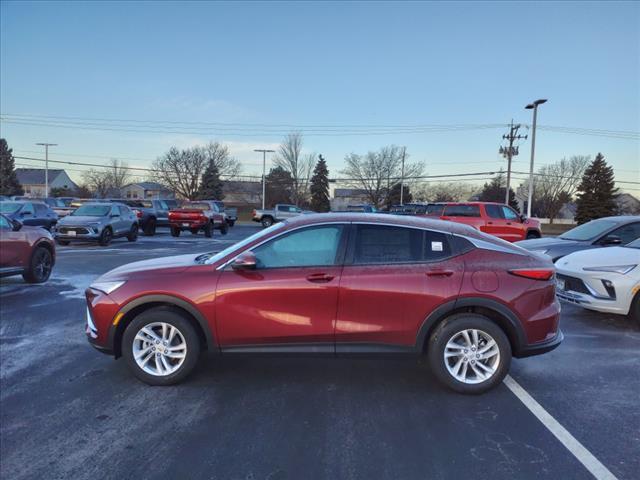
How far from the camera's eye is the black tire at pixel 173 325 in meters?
4.18

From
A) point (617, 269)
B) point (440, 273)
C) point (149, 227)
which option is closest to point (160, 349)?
point (440, 273)

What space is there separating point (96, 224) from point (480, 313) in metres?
16.2

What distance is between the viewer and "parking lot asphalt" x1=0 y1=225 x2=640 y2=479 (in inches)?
118

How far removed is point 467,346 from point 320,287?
1442 millimetres

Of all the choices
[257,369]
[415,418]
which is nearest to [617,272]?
[415,418]

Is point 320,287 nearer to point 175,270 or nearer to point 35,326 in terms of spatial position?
point 175,270

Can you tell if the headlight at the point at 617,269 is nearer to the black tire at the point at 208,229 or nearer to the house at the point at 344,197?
the black tire at the point at 208,229

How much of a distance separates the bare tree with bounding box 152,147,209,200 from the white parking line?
71001mm

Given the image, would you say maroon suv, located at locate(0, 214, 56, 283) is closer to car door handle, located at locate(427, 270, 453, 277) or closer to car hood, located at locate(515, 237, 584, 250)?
car door handle, located at locate(427, 270, 453, 277)

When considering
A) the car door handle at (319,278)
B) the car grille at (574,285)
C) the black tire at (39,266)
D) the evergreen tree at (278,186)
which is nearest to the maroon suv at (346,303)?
the car door handle at (319,278)

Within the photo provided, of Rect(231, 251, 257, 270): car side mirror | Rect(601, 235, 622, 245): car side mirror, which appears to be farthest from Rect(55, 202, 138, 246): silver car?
Rect(601, 235, 622, 245): car side mirror

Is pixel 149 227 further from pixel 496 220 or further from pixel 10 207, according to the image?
pixel 496 220

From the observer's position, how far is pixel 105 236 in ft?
57.1

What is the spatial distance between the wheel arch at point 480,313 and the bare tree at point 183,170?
70.7 meters
